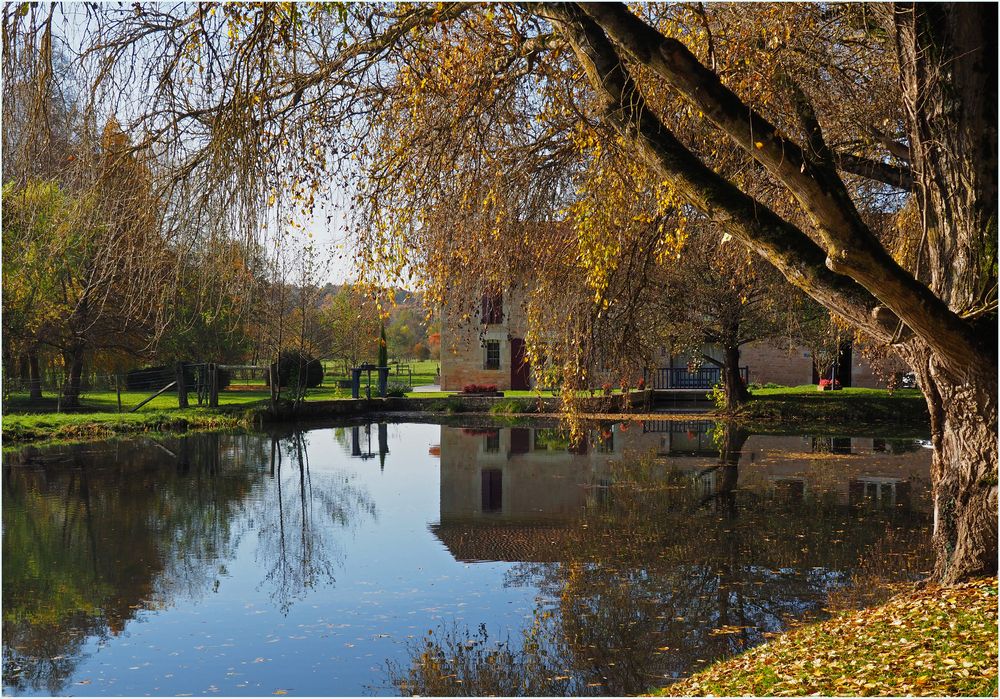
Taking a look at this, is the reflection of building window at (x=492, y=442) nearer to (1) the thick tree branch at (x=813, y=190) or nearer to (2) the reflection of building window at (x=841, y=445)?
(2) the reflection of building window at (x=841, y=445)

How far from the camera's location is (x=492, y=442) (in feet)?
75.6

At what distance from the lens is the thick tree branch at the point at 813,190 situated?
6.41 m

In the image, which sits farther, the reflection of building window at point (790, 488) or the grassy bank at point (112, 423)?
the grassy bank at point (112, 423)

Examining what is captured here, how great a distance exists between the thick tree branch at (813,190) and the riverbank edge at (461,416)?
47.8ft

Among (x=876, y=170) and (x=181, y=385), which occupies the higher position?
(x=876, y=170)

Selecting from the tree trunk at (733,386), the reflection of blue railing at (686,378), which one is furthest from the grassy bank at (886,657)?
the reflection of blue railing at (686,378)

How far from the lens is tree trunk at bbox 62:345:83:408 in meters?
26.8

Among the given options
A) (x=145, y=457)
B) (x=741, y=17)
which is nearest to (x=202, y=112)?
(x=741, y=17)

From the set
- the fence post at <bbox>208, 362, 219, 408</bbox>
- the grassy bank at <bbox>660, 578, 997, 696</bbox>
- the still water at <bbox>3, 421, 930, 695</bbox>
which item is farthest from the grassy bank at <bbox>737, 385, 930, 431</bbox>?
the grassy bank at <bbox>660, 578, 997, 696</bbox>

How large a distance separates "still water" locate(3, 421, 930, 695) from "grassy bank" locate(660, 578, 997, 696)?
0.70 m

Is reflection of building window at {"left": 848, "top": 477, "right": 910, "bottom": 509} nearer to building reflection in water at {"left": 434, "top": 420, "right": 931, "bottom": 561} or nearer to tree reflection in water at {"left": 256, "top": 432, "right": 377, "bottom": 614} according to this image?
building reflection in water at {"left": 434, "top": 420, "right": 931, "bottom": 561}

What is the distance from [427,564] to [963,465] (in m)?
5.50

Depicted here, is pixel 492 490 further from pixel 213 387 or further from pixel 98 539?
pixel 213 387

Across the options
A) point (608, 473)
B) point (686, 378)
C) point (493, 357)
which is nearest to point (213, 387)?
point (493, 357)
